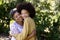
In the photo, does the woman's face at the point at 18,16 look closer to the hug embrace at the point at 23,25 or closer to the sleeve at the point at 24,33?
the hug embrace at the point at 23,25

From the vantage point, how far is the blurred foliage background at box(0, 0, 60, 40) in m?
6.92

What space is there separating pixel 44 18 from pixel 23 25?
3.89 meters

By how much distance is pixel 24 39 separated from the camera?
3.21 metres

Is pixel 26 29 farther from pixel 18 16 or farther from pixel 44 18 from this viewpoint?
pixel 44 18

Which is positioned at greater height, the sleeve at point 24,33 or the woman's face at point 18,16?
the woman's face at point 18,16

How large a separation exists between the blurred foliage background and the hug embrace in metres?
3.38

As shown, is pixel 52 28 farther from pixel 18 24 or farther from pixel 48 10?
pixel 18 24

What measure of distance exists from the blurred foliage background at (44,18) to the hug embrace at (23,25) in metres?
3.38

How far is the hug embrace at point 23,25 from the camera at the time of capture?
319 cm

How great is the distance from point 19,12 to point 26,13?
14 centimetres

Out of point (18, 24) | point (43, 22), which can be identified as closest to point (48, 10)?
point (43, 22)

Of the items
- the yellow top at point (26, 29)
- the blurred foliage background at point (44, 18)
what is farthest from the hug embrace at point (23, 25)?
the blurred foliage background at point (44, 18)

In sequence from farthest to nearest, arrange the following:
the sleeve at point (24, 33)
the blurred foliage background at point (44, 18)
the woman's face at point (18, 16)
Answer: the blurred foliage background at point (44, 18) → the woman's face at point (18, 16) → the sleeve at point (24, 33)

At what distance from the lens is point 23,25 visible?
10.9ft
